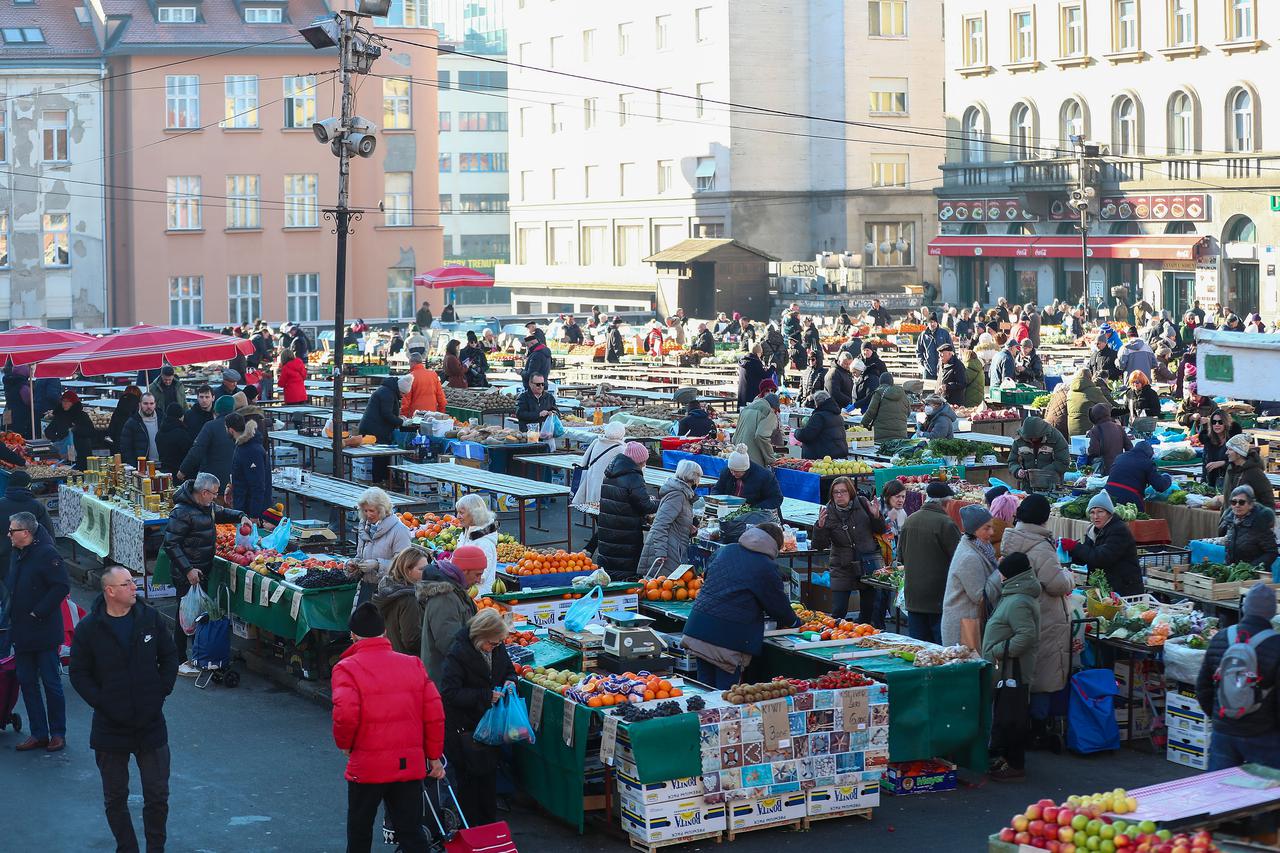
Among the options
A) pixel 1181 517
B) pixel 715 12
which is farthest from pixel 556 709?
pixel 715 12

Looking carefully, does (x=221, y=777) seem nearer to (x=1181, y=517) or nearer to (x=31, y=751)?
(x=31, y=751)

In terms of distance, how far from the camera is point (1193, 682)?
36.3ft

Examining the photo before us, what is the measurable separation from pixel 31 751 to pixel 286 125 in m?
46.2

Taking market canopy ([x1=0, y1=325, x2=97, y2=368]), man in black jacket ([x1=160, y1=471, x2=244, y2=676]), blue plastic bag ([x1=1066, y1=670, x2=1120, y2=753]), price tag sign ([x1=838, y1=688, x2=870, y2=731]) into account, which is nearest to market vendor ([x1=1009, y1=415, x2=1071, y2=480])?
blue plastic bag ([x1=1066, y1=670, x2=1120, y2=753])

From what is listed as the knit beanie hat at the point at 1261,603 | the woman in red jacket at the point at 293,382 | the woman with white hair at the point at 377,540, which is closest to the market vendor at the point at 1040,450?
the woman with white hair at the point at 377,540

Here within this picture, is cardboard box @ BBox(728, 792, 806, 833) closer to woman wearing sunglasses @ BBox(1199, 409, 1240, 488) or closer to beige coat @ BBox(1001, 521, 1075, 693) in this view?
beige coat @ BBox(1001, 521, 1075, 693)

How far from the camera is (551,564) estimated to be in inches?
540

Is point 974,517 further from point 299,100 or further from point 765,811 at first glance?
point 299,100

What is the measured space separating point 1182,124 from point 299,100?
27243 mm

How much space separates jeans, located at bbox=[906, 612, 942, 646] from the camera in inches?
491

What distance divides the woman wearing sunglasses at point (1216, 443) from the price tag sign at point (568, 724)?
9354mm

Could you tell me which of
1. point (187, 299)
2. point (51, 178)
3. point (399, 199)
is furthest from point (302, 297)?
point (51, 178)

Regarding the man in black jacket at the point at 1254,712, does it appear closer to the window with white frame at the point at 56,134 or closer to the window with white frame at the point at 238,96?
the window with white frame at the point at 238,96

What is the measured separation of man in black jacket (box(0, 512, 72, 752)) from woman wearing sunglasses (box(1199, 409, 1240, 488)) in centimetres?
1102
